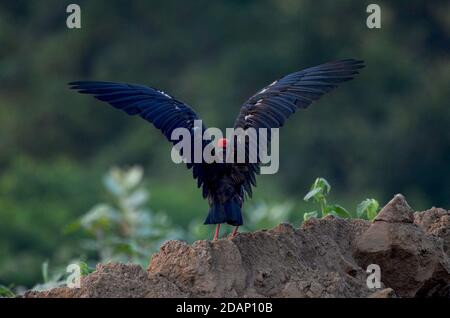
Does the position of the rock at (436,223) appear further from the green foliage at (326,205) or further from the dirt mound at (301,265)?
the green foliage at (326,205)

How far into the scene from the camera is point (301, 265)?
18.9 feet

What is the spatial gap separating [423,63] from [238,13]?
482cm

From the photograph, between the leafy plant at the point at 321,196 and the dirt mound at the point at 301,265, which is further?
the leafy plant at the point at 321,196

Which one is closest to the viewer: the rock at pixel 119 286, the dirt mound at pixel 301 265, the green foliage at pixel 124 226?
the rock at pixel 119 286

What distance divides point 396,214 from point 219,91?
2194cm

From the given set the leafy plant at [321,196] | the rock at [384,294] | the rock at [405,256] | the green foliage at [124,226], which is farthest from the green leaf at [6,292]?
the green foliage at [124,226]

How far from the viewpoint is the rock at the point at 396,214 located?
19.8 feet

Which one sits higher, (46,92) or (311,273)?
(46,92)

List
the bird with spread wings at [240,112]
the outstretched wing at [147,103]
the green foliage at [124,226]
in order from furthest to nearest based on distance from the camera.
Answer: the green foliage at [124,226] → the outstretched wing at [147,103] → the bird with spread wings at [240,112]

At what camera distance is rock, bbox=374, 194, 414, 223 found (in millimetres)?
6039

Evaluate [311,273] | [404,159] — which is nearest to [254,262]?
[311,273]

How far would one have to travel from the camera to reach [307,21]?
31.1m

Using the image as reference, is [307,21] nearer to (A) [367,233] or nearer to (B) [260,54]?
(B) [260,54]
